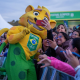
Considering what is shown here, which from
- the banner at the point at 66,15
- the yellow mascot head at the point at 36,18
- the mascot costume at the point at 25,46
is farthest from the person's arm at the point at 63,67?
the banner at the point at 66,15

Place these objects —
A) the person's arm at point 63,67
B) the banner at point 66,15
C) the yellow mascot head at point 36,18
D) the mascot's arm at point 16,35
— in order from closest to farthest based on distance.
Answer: the person's arm at point 63,67 → the mascot's arm at point 16,35 → the yellow mascot head at point 36,18 → the banner at point 66,15

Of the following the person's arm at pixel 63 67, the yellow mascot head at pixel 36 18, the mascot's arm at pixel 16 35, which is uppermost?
the yellow mascot head at pixel 36 18

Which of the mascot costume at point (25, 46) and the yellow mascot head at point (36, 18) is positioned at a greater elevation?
the yellow mascot head at point (36, 18)

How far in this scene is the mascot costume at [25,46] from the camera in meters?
2.02

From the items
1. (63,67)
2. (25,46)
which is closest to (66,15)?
(25,46)

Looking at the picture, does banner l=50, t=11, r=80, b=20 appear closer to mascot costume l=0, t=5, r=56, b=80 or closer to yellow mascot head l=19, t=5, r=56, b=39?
yellow mascot head l=19, t=5, r=56, b=39

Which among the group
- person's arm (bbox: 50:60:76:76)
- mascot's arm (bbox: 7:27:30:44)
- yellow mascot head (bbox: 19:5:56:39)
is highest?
yellow mascot head (bbox: 19:5:56:39)

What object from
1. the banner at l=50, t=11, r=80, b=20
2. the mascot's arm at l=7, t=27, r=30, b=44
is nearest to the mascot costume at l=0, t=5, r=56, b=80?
the mascot's arm at l=7, t=27, r=30, b=44

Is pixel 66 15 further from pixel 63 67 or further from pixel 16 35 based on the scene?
pixel 63 67

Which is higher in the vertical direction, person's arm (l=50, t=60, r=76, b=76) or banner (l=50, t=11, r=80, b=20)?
banner (l=50, t=11, r=80, b=20)

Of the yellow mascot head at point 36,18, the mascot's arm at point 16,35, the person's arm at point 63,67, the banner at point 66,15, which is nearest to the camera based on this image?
the person's arm at point 63,67

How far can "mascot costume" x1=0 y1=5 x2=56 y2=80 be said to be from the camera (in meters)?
2.02

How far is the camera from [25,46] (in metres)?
2.16

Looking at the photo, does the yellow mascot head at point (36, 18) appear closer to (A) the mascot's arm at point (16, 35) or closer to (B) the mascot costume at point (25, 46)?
(B) the mascot costume at point (25, 46)
